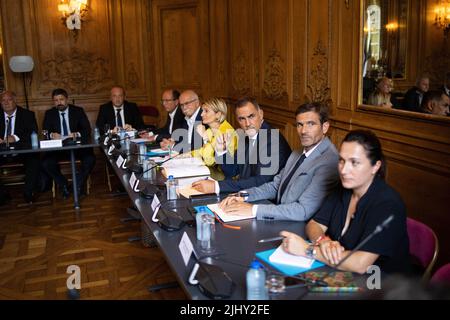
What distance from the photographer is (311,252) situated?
6.13 ft

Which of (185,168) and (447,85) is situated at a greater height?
(447,85)

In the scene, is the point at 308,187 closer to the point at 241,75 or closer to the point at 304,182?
the point at 304,182

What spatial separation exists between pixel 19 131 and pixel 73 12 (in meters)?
2.23

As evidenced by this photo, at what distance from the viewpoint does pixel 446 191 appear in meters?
2.99

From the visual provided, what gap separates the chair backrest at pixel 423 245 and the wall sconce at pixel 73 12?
6.25 metres

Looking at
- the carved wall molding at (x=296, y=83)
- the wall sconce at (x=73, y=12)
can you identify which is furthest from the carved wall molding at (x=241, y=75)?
the wall sconce at (x=73, y=12)

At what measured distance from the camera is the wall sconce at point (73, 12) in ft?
22.5

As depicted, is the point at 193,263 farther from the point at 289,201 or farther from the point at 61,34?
the point at 61,34

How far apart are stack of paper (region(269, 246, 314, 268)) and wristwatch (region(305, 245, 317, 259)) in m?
0.02

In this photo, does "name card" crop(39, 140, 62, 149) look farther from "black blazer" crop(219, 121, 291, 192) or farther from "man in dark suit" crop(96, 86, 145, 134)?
"black blazer" crop(219, 121, 291, 192)

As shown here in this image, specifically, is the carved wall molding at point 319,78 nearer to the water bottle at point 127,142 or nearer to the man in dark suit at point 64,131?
the water bottle at point 127,142

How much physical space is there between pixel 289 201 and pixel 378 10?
190 centimetres

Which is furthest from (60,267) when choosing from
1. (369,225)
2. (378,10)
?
(378,10)

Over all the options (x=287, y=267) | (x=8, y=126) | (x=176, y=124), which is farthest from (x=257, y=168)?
(x=8, y=126)
